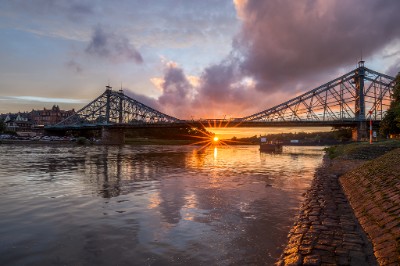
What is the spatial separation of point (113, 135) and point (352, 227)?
Answer: 128 meters

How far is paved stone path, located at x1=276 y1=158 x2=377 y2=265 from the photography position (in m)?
7.15

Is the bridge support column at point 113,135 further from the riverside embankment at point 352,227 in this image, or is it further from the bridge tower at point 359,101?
the riverside embankment at point 352,227

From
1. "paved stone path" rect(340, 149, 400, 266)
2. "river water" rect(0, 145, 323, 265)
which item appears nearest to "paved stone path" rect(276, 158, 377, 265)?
"paved stone path" rect(340, 149, 400, 266)

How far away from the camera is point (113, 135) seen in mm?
131250

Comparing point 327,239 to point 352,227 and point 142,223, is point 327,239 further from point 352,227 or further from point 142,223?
point 142,223

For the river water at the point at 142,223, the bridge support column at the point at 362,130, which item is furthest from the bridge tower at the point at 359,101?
the river water at the point at 142,223

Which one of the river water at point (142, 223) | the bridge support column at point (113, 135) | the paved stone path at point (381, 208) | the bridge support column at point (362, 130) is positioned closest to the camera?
the paved stone path at point (381, 208)

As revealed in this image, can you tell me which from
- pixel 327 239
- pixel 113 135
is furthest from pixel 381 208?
pixel 113 135

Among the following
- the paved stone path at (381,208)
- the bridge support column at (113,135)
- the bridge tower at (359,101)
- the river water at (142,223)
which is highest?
the bridge tower at (359,101)

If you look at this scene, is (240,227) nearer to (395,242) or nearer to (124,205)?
(395,242)

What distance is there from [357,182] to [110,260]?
45.4 ft

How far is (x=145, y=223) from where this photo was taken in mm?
10789

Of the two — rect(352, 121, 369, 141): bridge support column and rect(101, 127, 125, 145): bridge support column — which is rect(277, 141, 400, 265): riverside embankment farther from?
rect(101, 127, 125, 145): bridge support column

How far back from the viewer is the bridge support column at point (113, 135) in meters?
128
